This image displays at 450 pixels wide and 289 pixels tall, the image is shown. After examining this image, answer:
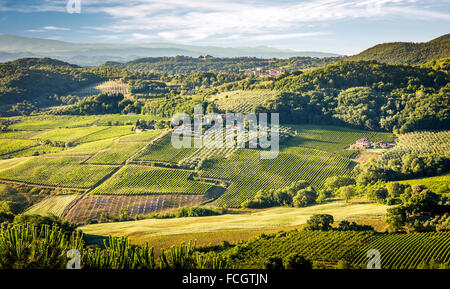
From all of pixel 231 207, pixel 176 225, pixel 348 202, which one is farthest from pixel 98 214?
pixel 348 202

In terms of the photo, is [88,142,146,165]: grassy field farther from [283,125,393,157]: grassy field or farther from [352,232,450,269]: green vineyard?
[352,232,450,269]: green vineyard

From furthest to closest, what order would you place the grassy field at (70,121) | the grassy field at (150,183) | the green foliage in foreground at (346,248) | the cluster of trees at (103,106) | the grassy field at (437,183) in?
the cluster of trees at (103,106) < the grassy field at (70,121) < the grassy field at (150,183) < the grassy field at (437,183) < the green foliage in foreground at (346,248)

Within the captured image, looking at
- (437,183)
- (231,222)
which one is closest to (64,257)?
(231,222)

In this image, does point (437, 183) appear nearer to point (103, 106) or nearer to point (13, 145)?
point (13, 145)

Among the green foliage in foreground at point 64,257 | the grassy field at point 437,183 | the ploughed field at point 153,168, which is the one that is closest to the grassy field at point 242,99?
the ploughed field at point 153,168

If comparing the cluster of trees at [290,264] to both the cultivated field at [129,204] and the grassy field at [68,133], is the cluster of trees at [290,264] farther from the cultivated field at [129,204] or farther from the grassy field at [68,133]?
the grassy field at [68,133]
